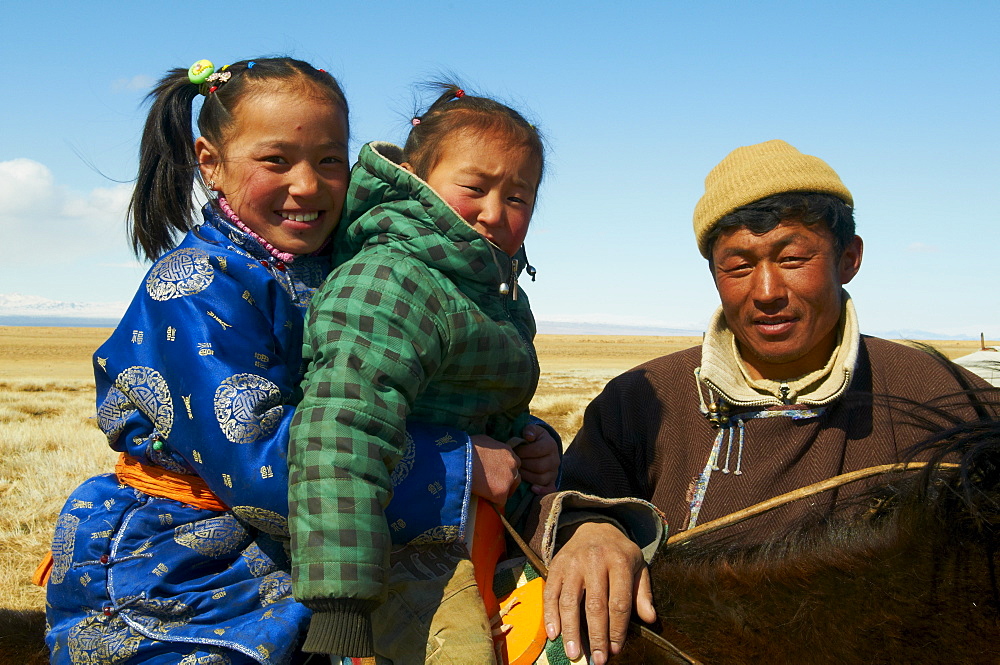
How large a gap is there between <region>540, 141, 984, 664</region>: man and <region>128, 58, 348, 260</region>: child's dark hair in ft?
4.85

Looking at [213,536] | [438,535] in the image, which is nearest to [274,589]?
[213,536]

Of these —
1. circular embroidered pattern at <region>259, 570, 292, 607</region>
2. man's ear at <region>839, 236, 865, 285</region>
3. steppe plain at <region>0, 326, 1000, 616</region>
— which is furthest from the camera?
steppe plain at <region>0, 326, 1000, 616</region>

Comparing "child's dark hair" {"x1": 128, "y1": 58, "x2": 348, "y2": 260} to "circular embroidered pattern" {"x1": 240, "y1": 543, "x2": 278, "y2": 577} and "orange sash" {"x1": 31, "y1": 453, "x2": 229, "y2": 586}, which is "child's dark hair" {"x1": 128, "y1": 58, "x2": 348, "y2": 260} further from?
"circular embroidered pattern" {"x1": 240, "y1": 543, "x2": 278, "y2": 577}

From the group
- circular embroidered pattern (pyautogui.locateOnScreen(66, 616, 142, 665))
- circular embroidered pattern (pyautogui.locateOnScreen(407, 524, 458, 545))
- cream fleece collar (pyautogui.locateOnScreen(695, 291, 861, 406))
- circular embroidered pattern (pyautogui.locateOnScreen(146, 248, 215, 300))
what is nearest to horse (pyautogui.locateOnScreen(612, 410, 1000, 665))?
circular embroidered pattern (pyautogui.locateOnScreen(407, 524, 458, 545))

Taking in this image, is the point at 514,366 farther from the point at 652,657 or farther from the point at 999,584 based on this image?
the point at 999,584

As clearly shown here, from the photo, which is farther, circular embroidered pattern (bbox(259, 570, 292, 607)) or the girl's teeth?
the girl's teeth

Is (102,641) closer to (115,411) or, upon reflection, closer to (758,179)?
(115,411)

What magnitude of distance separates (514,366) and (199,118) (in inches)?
54.7

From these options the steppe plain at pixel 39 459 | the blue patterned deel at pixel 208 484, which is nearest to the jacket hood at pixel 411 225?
the blue patterned deel at pixel 208 484

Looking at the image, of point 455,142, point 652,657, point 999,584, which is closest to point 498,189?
point 455,142

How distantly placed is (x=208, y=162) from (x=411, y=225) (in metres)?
0.81

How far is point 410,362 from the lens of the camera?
208 centimetres

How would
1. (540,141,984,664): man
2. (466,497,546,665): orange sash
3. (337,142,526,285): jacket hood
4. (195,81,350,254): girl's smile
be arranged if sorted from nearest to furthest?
1. (466,497,546,665): orange sash
2. (337,142,526,285): jacket hood
3. (195,81,350,254): girl's smile
4. (540,141,984,664): man

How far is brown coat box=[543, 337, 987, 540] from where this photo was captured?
2701 millimetres
